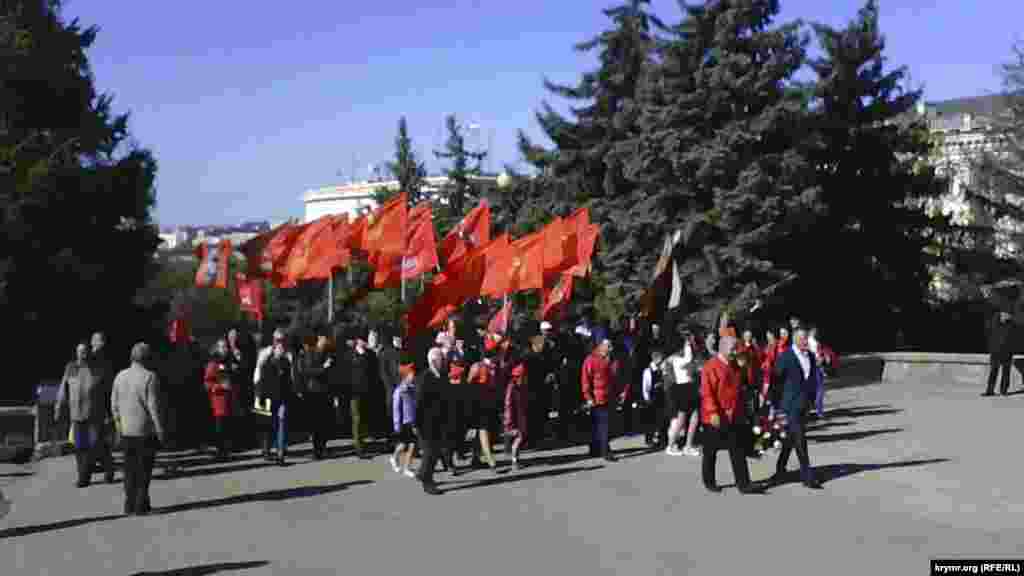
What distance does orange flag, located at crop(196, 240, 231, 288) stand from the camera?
2502 cm

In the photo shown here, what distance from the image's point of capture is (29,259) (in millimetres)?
26406

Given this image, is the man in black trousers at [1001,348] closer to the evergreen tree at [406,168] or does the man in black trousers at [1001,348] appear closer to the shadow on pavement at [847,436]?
the shadow on pavement at [847,436]

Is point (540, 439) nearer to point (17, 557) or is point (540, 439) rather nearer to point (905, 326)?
point (17, 557)

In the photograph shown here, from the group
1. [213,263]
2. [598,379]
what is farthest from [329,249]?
[598,379]

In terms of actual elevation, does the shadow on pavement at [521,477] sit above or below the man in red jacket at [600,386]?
below

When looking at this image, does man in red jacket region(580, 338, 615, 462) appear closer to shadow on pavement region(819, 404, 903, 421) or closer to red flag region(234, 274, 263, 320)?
shadow on pavement region(819, 404, 903, 421)

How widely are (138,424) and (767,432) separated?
7.44 m

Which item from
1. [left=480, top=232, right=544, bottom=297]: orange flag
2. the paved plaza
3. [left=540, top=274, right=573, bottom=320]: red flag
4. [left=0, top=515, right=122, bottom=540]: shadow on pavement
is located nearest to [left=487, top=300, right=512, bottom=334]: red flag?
[left=480, top=232, right=544, bottom=297]: orange flag

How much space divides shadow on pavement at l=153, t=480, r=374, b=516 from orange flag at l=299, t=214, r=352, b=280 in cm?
803

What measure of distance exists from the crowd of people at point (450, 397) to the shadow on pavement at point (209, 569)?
10.3 feet

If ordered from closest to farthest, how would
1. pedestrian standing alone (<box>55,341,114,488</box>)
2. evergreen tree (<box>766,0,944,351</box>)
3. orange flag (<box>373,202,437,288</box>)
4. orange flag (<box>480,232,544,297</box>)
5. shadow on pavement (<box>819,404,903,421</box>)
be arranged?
1. pedestrian standing alone (<box>55,341,114,488</box>)
2. orange flag (<box>480,232,544,297</box>)
3. shadow on pavement (<box>819,404,903,421</box>)
4. orange flag (<box>373,202,437,288</box>)
5. evergreen tree (<box>766,0,944,351</box>)

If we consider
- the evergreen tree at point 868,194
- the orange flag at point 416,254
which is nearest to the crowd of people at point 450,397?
the orange flag at point 416,254

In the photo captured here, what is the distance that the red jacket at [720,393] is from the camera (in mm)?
13461

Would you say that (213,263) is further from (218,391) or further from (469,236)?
(218,391)
